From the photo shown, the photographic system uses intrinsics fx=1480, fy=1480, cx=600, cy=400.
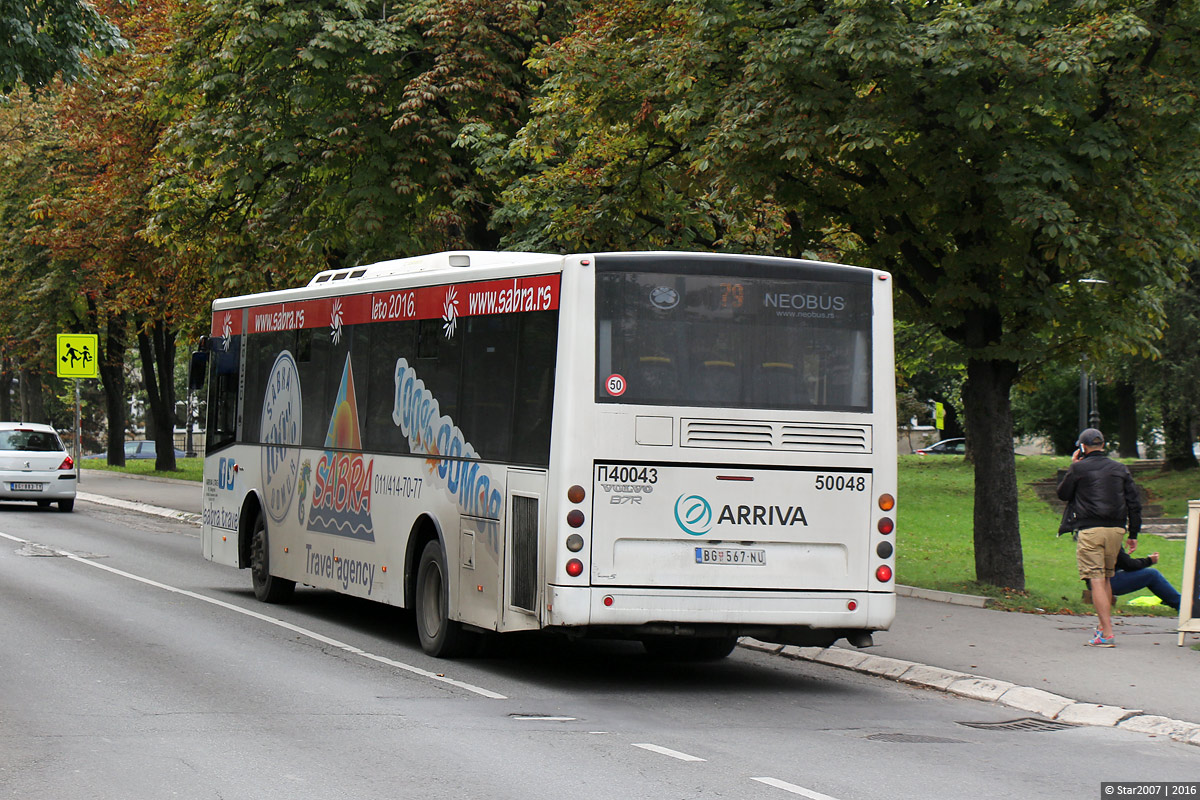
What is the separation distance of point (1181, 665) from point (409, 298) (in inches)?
284

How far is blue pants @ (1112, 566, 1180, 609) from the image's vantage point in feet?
46.1

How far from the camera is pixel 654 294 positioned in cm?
1073

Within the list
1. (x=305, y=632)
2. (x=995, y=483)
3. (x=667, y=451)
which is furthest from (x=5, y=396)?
(x=667, y=451)

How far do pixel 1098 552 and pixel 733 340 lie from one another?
14.6 feet

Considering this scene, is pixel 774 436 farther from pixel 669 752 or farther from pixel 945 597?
pixel 945 597

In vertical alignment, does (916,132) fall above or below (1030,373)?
above

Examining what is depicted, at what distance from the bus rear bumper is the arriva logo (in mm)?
451

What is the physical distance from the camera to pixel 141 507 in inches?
1250

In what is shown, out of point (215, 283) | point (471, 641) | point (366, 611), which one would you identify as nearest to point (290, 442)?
point (366, 611)

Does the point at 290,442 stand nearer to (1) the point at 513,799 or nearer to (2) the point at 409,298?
(2) the point at 409,298

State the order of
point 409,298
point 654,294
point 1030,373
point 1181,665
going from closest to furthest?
point 654,294, point 1181,665, point 409,298, point 1030,373

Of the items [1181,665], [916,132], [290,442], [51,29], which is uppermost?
[51,29]

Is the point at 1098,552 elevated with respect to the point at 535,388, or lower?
lower

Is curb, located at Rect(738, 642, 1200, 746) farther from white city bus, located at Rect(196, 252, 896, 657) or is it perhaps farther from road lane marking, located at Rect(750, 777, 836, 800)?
road lane marking, located at Rect(750, 777, 836, 800)
